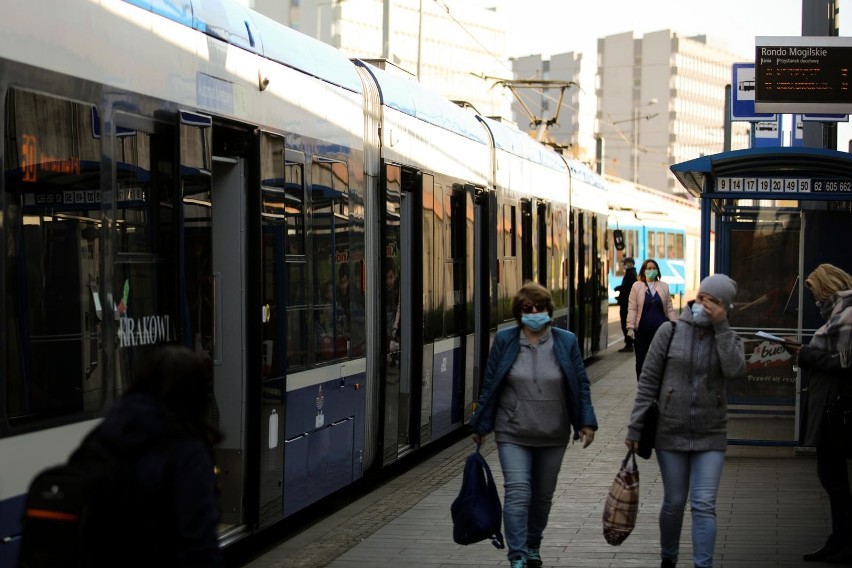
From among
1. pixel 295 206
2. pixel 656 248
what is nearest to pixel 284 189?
pixel 295 206

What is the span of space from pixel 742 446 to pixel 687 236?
48162 millimetres

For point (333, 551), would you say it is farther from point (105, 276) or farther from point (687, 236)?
point (687, 236)

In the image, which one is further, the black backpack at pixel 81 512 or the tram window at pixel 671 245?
the tram window at pixel 671 245

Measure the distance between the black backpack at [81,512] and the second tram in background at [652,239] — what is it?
36.9m

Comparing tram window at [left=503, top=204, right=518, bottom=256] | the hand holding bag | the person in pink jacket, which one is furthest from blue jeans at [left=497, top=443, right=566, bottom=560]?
the person in pink jacket

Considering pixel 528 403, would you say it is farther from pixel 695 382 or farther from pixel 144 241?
pixel 144 241

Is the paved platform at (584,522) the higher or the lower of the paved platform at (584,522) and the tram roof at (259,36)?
the lower

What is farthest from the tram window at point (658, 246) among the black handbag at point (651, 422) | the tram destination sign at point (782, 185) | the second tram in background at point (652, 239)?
the black handbag at point (651, 422)

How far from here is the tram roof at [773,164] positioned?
1160cm

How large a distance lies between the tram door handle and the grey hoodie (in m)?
2.21

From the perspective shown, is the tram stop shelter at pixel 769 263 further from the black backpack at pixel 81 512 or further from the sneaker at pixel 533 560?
the black backpack at pixel 81 512

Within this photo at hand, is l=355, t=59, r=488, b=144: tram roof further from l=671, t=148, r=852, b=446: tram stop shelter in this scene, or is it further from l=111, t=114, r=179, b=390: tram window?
l=111, t=114, r=179, b=390: tram window

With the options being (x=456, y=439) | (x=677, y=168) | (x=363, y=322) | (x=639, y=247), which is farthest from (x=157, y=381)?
(x=639, y=247)

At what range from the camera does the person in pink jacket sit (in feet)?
55.8
